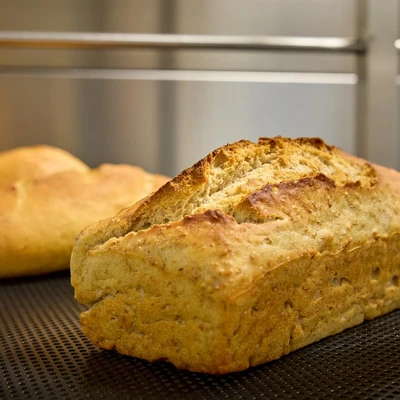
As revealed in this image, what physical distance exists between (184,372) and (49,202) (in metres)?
0.78

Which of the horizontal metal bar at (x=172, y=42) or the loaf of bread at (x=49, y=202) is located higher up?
the horizontal metal bar at (x=172, y=42)

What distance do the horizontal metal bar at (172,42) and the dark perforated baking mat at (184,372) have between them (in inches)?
46.0

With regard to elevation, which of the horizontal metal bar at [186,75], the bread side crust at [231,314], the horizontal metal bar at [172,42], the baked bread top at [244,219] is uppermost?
the horizontal metal bar at [172,42]

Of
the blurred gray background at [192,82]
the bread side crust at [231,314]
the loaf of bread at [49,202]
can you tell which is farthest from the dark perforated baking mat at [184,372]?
the blurred gray background at [192,82]

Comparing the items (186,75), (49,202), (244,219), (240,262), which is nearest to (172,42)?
(186,75)

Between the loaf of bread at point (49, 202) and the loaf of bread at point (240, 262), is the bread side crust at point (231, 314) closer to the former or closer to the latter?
the loaf of bread at point (240, 262)

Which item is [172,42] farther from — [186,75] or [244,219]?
[244,219]

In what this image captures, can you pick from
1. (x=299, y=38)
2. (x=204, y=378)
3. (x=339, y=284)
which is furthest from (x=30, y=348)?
(x=299, y=38)

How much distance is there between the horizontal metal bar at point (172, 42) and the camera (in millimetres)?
1961

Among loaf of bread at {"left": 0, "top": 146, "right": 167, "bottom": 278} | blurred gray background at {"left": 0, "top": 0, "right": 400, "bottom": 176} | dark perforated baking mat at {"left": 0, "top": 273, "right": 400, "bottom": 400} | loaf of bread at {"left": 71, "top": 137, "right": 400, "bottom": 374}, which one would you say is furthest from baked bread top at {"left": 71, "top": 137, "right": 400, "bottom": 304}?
blurred gray background at {"left": 0, "top": 0, "right": 400, "bottom": 176}

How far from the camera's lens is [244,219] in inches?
34.7

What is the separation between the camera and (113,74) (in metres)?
→ 2.06

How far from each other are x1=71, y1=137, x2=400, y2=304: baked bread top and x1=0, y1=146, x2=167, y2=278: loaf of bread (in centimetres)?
52

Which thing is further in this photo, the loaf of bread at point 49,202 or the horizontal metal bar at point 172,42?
the horizontal metal bar at point 172,42
